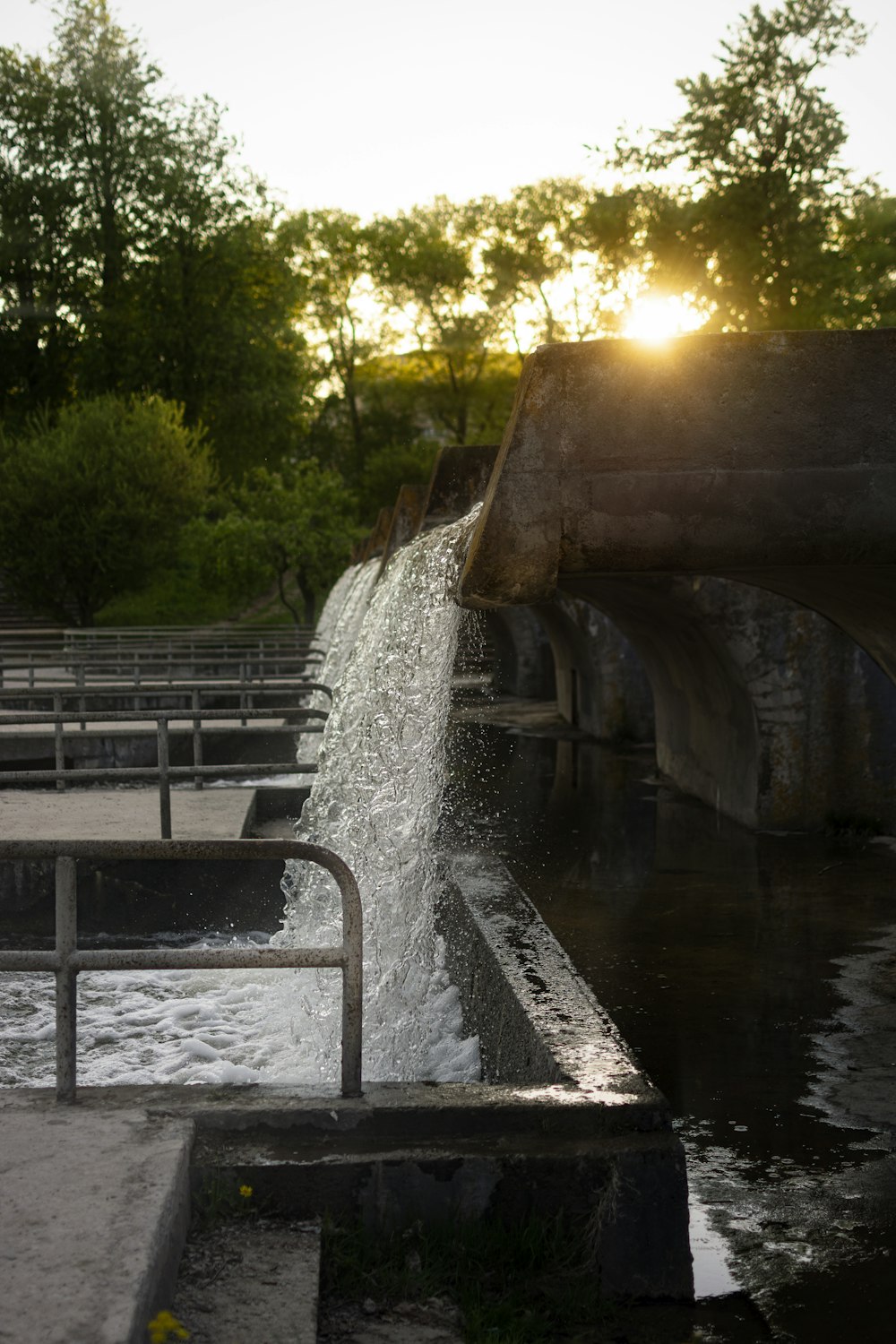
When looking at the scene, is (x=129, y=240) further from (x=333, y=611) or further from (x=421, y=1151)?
(x=421, y=1151)

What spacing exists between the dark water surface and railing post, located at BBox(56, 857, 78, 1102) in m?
1.71

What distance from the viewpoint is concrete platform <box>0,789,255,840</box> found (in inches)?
331

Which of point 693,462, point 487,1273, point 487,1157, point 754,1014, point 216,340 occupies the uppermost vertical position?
point 216,340

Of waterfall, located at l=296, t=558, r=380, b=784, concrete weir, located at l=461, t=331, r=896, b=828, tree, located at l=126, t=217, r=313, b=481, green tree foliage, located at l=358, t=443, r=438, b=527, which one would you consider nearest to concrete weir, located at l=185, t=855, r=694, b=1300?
concrete weir, located at l=461, t=331, r=896, b=828

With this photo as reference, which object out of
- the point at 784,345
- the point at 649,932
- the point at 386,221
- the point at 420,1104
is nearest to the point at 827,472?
the point at 784,345

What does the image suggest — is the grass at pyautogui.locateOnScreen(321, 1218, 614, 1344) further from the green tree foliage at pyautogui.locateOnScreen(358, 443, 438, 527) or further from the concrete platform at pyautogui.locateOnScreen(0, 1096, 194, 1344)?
the green tree foliage at pyautogui.locateOnScreen(358, 443, 438, 527)

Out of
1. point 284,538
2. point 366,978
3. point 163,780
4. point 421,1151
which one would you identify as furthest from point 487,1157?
point 284,538

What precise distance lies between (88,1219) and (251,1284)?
15.8 inches

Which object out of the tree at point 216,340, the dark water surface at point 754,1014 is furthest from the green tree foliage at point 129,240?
the dark water surface at point 754,1014

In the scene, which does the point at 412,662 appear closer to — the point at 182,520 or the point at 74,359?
the point at 182,520

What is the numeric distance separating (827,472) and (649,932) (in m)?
4.12

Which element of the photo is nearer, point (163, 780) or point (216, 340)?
point (163, 780)

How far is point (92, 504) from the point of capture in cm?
3338

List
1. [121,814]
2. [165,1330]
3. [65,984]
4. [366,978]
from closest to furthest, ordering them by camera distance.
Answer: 1. [165,1330]
2. [65,984]
3. [366,978]
4. [121,814]
